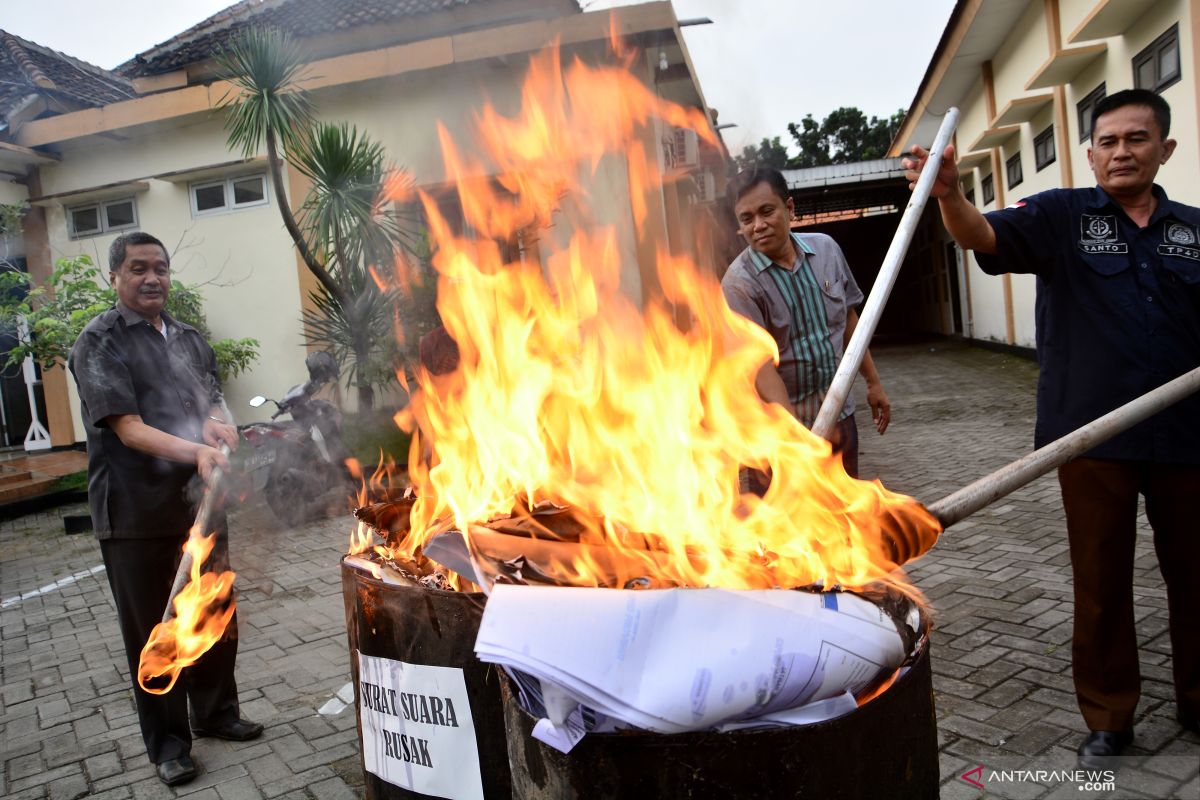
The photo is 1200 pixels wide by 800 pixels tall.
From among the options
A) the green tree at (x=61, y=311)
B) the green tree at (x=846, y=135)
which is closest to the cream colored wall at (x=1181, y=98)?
the green tree at (x=61, y=311)

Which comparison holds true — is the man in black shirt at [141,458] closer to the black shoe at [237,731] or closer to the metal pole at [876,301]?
the black shoe at [237,731]

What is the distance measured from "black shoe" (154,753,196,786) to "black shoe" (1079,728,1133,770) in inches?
123

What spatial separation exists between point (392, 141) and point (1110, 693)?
1105cm

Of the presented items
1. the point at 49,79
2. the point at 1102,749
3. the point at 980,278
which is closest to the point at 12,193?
the point at 49,79

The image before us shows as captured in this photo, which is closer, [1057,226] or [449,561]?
[449,561]

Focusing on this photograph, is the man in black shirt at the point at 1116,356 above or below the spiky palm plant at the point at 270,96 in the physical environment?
below

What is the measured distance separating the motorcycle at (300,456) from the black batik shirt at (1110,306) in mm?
6733

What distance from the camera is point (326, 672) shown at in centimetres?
407

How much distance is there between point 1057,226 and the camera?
2.58m

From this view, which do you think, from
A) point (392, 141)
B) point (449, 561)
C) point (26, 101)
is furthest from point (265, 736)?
point (26, 101)

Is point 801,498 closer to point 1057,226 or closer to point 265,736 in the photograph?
point 1057,226

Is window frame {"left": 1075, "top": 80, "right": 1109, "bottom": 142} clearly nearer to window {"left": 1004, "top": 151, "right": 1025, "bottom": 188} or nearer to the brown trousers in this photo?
window {"left": 1004, "top": 151, "right": 1025, "bottom": 188}

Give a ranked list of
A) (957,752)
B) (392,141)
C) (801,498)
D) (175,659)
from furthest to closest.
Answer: (392,141) < (175,659) < (957,752) < (801,498)

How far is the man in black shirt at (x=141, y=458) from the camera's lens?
299 centimetres
